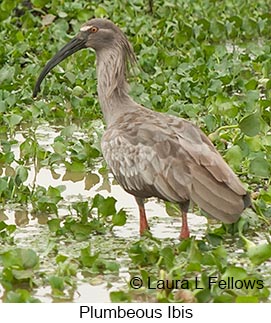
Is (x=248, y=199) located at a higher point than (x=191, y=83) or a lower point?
lower

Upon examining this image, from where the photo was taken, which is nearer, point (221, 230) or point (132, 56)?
point (221, 230)

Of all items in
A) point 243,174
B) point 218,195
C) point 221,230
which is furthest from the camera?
point 243,174

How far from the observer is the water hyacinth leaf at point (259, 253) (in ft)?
22.5

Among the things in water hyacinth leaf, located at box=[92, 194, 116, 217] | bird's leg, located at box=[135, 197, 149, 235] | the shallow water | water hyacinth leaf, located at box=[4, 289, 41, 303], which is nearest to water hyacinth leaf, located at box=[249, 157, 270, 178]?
the shallow water

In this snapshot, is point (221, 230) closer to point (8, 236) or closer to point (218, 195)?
point (218, 195)

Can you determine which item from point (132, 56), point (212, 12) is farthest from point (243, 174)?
point (212, 12)

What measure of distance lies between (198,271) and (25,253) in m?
1.01

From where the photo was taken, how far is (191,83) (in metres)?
11.1

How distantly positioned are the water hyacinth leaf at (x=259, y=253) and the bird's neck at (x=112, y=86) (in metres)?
1.69

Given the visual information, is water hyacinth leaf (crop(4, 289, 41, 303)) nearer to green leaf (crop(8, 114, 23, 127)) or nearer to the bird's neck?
the bird's neck

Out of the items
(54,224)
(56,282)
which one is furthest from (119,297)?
(54,224)

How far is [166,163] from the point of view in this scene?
7.43 metres

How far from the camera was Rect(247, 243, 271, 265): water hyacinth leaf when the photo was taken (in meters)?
6.86

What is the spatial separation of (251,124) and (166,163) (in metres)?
1.44
